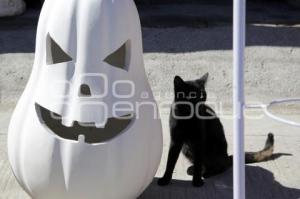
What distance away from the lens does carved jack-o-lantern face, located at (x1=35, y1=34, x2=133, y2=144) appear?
3.22m

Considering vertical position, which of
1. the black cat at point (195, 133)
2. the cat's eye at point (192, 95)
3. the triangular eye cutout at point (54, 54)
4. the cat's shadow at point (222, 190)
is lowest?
the cat's shadow at point (222, 190)

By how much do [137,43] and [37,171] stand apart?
0.90m

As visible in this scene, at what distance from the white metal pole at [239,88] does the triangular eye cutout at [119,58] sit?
103 centimetres

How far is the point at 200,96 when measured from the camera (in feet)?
12.4

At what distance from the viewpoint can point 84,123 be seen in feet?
10.3

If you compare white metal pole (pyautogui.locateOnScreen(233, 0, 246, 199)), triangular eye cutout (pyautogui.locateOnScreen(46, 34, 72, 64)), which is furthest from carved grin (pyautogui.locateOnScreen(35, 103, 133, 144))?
white metal pole (pyautogui.locateOnScreen(233, 0, 246, 199))

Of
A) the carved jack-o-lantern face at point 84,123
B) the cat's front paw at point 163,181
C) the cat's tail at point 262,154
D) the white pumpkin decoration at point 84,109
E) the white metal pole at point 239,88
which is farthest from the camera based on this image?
the cat's tail at point 262,154

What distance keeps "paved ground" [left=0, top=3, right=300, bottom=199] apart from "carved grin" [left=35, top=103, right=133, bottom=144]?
0.60 meters

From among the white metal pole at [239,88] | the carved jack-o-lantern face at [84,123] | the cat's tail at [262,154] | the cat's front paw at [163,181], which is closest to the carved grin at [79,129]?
the carved jack-o-lantern face at [84,123]

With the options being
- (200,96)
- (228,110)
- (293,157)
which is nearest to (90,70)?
(200,96)

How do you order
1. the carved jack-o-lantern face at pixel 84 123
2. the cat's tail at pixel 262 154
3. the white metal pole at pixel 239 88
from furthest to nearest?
1. the cat's tail at pixel 262 154
2. the carved jack-o-lantern face at pixel 84 123
3. the white metal pole at pixel 239 88

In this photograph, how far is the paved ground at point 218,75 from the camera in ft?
12.9

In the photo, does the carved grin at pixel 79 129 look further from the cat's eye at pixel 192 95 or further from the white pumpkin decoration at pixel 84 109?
the cat's eye at pixel 192 95

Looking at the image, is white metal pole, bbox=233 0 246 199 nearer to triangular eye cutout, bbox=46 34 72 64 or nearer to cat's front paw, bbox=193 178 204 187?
triangular eye cutout, bbox=46 34 72 64
